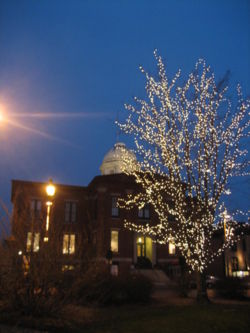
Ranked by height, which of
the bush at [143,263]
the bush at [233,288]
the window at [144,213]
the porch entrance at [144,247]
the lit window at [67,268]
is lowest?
the bush at [233,288]

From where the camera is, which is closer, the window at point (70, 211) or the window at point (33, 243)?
the window at point (33, 243)

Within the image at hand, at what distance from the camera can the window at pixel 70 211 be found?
126 ft

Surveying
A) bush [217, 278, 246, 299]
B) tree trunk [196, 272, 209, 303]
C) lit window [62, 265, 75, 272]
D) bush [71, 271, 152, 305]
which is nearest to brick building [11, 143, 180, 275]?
bush [217, 278, 246, 299]

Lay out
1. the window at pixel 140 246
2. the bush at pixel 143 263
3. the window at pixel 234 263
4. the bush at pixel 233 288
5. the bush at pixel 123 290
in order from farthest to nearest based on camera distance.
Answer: the window at pixel 234 263, the window at pixel 140 246, the bush at pixel 143 263, the bush at pixel 233 288, the bush at pixel 123 290

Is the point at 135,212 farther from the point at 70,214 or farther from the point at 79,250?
the point at 79,250

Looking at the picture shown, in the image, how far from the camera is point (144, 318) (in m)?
10.6

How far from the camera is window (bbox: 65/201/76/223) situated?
3853 cm

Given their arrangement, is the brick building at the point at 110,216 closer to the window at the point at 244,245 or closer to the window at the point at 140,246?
the window at the point at 140,246

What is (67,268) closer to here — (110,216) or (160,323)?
(160,323)

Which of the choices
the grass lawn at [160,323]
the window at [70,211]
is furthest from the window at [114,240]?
the grass lawn at [160,323]

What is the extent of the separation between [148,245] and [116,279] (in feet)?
71.0

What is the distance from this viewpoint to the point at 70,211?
38781 millimetres

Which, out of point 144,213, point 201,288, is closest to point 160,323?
point 201,288

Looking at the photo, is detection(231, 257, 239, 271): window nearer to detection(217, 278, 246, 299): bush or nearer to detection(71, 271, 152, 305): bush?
detection(217, 278, 246, 299): bush
